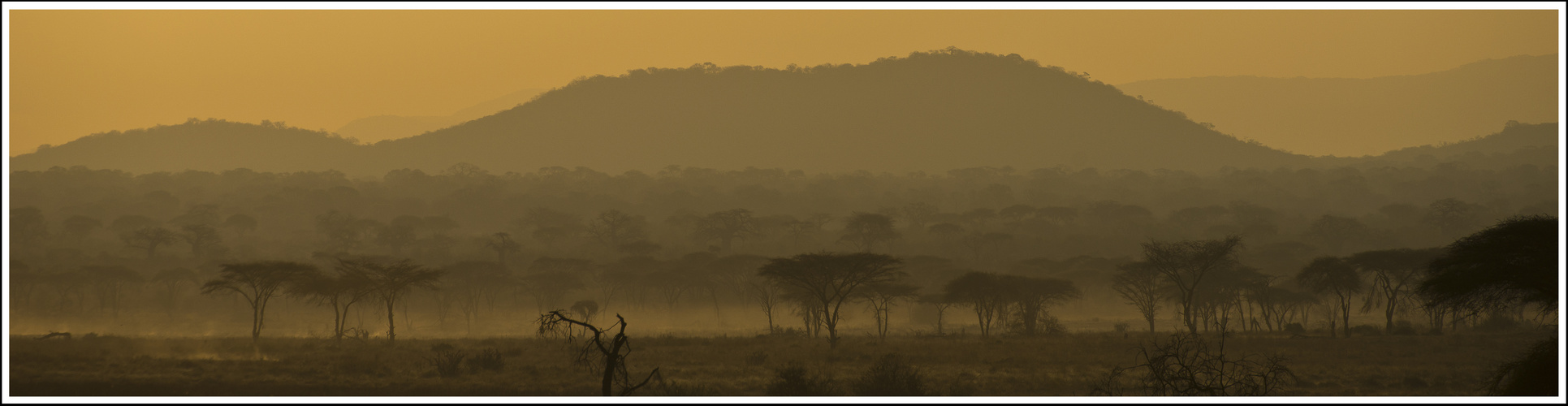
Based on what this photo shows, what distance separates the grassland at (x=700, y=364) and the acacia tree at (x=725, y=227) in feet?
187

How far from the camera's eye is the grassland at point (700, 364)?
2750cm

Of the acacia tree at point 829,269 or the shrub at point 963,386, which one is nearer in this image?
the shrub at point 963,386

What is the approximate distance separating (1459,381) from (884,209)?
96.6 meters

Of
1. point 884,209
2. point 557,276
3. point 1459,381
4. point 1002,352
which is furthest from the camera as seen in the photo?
point 884,209

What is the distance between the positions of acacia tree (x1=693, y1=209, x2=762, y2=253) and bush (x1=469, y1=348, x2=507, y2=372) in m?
67.8

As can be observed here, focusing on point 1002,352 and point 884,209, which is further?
point 884,209

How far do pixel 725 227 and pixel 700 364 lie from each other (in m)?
68.9

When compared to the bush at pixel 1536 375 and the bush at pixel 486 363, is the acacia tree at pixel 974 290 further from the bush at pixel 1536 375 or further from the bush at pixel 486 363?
the bush at pixel 1536 375

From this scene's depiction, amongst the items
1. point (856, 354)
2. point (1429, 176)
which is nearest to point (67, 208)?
point (856, 354)

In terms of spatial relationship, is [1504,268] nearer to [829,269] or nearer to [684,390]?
[684,390]

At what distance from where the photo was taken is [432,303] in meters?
77.2

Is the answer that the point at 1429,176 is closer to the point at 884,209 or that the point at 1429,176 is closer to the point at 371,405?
the point at 884,209

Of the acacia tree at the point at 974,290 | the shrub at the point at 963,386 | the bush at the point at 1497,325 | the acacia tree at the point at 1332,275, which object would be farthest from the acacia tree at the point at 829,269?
the bush at the point at 1497,325

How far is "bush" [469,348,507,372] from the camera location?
105 ft
